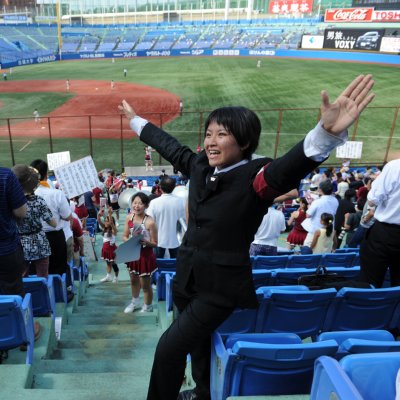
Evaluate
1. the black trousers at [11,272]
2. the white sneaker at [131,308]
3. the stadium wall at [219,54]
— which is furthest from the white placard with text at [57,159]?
the stadium wall at [219,54]

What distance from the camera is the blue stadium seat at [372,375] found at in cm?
166

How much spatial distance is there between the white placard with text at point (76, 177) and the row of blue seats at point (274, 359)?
5791 millimetres

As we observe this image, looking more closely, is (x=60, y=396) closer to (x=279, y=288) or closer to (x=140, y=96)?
(x=279, y=288)

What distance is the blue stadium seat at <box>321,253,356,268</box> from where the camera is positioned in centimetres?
518

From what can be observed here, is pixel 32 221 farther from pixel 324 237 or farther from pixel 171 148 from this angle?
pixel 324 237

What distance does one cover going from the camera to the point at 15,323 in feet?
9.27

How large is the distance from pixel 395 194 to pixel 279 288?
1.34 meters

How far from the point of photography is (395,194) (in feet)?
11.0

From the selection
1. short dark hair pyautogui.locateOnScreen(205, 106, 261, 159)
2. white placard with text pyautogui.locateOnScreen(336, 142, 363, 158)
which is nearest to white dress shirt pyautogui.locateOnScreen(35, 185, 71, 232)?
short dark hair pyautogui.locateOnScreen(205, 106, 261, 159)

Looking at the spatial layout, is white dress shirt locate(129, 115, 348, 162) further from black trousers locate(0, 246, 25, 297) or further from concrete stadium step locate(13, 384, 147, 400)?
black trousers locate(0, 246, 25, 297)

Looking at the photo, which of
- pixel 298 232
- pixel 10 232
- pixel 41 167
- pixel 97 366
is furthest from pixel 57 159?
pixel 97 366

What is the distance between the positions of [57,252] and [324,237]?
3.90 m

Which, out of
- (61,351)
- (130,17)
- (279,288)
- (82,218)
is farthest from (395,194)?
(130,17)

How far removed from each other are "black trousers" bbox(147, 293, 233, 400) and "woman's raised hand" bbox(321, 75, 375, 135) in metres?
1.09
